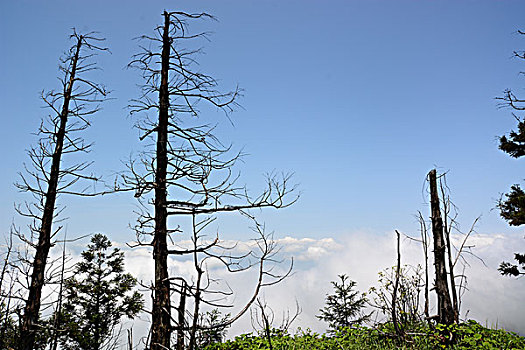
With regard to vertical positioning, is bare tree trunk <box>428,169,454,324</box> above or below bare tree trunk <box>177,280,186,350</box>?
above

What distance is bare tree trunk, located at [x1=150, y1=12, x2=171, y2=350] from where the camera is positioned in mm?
6188

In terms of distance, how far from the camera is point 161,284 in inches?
Result: 250

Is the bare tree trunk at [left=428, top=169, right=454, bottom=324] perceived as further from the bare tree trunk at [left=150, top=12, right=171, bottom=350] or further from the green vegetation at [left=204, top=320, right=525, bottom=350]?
the bare tree trunk at [left=150, top=12, right=171, bottom=350]

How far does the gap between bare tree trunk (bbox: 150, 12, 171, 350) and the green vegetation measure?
1.75 m

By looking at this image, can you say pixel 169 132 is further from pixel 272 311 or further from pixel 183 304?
pixel 272 311

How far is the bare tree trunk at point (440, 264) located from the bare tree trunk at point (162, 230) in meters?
5.48

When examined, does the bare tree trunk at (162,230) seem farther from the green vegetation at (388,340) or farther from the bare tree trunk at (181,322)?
the green vegetation at (388,340)

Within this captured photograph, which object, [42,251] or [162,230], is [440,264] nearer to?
[162,230]

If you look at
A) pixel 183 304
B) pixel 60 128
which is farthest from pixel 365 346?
pixel 60 128

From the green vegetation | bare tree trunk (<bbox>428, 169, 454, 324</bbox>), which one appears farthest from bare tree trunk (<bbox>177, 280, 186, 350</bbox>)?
A: bare tree trunk (<bbox>428, 169, 454, 324</bbox>)

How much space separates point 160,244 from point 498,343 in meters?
→ 5.99

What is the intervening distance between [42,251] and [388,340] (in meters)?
6.86

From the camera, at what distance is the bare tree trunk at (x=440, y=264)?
8359 mm

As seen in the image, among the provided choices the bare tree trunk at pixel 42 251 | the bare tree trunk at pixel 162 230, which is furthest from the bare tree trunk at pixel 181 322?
the bare tree trunk at pixel 42 251
